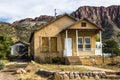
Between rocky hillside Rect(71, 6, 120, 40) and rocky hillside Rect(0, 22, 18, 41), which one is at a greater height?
rocky hillside Rect(71, 6, 120, 40)

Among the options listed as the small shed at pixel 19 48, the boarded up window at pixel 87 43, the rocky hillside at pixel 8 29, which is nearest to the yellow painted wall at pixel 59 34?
the boarded up window at pixel 87 43

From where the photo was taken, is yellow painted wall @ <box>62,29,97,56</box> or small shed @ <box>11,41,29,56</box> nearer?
yellow painted wall @ <box>62,29,97,56</box>

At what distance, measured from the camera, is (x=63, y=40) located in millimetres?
37094

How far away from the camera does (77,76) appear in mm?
19719

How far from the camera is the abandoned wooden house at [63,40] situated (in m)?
36.1

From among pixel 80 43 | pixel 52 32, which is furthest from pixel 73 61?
pixel 52 32

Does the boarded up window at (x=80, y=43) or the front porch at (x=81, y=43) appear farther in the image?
the boarded up window at (x=80, y=43)

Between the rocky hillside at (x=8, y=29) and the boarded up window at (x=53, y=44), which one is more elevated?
the rocky hillside at (x=8, y=29)

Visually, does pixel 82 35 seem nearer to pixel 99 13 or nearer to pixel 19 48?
pixel 19 48

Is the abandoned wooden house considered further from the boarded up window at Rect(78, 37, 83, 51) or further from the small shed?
the small shed

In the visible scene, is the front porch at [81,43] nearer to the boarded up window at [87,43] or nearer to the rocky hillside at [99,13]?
the boarded up window at [87,43]

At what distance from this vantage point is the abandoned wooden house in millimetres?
36062

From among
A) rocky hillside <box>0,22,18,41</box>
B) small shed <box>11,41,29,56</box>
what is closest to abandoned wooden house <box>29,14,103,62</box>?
small shed <box>11,41,29,56</box>

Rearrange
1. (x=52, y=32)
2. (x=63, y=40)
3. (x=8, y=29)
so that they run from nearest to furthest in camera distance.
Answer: (x=63, y=40) → (x=52, y=32) → (x=8, y=29)
